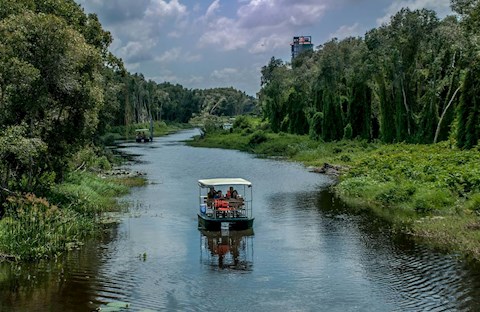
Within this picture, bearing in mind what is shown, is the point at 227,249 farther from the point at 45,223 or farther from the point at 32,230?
the point at 32,230

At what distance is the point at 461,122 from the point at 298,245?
29452 mm

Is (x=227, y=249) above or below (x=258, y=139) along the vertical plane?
below

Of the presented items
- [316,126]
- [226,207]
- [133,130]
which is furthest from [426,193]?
[133,130]

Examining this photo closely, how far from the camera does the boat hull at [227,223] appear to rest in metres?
27.8

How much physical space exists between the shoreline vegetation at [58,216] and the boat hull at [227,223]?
5.60m

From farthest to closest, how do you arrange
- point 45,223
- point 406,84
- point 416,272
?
point 406,84 → point 45,223 → point 416,272

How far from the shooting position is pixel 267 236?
27641 millimetres

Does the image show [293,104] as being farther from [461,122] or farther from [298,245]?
[298,245]

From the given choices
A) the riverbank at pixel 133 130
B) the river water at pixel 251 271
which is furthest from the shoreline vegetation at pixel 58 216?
the riverbank at pixel 133 130

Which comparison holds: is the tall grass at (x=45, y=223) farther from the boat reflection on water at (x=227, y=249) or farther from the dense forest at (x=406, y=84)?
the dense forest at (x=406, y=84)

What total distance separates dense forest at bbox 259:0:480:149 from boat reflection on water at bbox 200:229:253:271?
19.4m

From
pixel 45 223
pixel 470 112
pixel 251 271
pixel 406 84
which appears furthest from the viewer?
pixel 406 84

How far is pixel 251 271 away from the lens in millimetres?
21656

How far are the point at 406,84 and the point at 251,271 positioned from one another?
5107 cm
